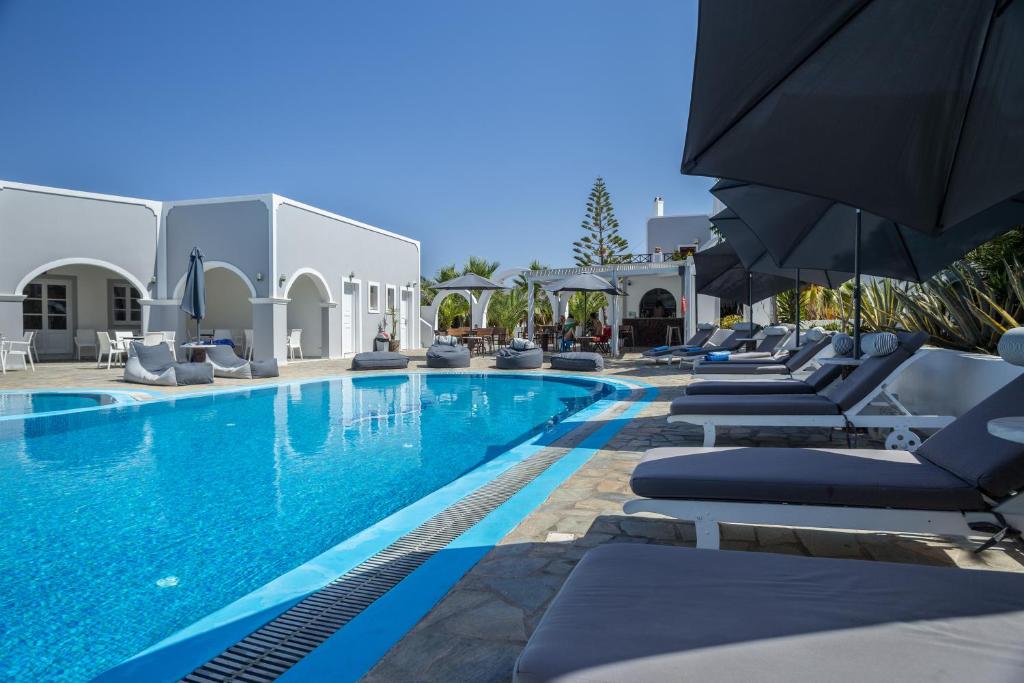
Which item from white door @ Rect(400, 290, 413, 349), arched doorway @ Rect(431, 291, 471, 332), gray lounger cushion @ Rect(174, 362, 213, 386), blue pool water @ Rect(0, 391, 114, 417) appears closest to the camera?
blue pool water @ Rect(0, 391, 114, 417)

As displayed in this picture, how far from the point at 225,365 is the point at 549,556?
1179 centimetres

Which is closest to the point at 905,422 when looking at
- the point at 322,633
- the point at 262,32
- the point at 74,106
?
the point at 322,633

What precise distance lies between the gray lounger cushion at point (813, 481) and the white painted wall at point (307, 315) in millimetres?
17893

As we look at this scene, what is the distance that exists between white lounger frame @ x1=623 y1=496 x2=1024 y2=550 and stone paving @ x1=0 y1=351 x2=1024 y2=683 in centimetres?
37

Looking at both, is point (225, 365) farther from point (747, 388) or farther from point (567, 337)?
point (747, 388)

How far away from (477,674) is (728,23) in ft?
8.73

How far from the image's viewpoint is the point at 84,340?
1788 cm

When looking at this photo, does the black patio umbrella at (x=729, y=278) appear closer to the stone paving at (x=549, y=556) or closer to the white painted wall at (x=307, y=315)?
the stone paving at (x=549, y=556)

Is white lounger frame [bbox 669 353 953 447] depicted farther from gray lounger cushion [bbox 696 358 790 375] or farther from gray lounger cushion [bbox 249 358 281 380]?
gray lounger cushion [bbox 249 358 281 380]

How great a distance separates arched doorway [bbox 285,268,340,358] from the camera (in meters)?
19.0

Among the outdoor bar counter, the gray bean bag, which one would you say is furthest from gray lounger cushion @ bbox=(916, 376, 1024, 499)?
the outdoor bar counter

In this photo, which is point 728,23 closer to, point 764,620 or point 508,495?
point 764,620

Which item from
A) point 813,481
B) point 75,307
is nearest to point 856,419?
point 813,481

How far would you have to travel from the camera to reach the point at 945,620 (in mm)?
1380
